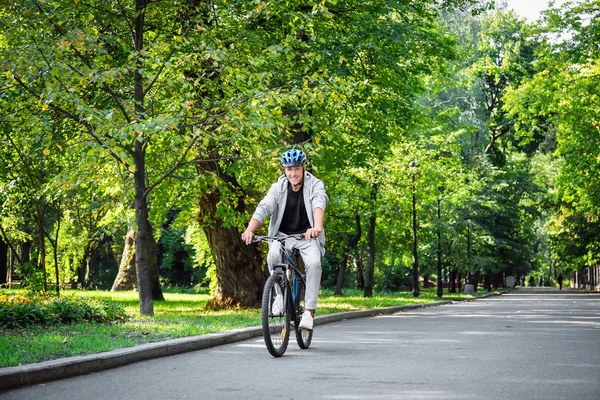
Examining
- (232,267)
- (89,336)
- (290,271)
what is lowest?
(89,336)

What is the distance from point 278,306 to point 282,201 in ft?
3.97

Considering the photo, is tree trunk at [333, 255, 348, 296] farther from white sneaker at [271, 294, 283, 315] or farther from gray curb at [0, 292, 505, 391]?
white sneaker at [271, 294, 283, 315]

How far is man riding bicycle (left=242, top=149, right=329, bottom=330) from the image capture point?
883cm

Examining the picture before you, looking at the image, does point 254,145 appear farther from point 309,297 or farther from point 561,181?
point 561,181

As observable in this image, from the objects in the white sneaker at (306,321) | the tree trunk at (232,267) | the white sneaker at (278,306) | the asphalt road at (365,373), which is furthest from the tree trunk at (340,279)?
the white sneaker at (278,306)

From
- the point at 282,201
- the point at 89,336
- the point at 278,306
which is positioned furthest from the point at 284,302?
the point at 89,336

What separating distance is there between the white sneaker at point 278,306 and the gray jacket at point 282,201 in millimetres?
749

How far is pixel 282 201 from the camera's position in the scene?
9.01 metres

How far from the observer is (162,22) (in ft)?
52.0

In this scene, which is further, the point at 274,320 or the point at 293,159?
the point at 293,159

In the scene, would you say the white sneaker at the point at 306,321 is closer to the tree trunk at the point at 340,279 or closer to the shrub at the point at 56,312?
the shrub at the point at 56,312

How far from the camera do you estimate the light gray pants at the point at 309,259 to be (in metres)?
8.81

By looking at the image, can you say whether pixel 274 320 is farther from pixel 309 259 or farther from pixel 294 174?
pixel 294 174

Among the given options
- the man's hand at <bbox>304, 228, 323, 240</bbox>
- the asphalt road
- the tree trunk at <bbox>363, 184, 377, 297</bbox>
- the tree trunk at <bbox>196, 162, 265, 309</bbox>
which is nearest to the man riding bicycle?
the man's hand at <bbox>304, 228, 323, 240</bbox>
